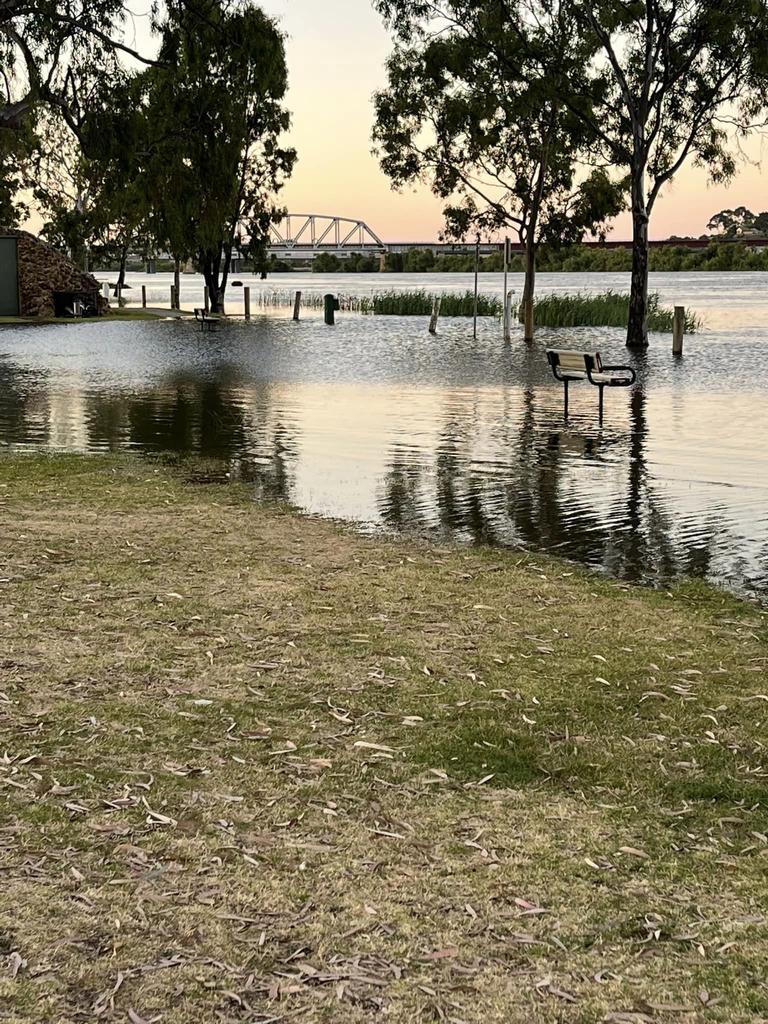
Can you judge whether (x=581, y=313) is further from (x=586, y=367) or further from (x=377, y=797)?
(x=377, y=797)

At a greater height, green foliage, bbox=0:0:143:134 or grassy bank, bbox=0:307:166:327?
green foliage, bbox=0:0:143:134

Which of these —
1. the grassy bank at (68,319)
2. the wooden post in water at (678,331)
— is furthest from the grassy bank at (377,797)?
the grassy bank at (68,319)

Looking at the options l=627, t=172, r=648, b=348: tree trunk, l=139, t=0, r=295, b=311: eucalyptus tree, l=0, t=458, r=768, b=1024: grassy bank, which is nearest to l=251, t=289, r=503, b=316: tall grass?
l=627, t=172, r=648, b=348: tree trunk

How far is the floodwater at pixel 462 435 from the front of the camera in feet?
35.7

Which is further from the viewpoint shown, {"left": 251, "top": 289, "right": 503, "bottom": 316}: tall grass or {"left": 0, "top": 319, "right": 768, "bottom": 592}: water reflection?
{"left": 251, "top": 289, "right": 503, "bottom": 316}: tall grass

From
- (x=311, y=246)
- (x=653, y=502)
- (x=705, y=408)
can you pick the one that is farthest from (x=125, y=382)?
(x=311, y=246)

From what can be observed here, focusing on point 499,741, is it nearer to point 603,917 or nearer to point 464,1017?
point 603,917

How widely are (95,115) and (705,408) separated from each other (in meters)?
11.4

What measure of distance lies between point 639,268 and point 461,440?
25.2m

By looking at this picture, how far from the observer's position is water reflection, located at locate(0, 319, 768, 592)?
10.8 m

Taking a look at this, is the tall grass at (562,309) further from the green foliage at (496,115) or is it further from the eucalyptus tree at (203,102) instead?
the eucalyptus tree at (203,102)

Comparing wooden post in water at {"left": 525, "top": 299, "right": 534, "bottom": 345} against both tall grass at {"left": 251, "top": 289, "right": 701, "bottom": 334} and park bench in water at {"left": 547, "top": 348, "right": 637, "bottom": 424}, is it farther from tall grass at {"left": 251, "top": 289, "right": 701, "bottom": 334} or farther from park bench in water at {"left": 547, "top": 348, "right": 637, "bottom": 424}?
park bench in water at {"left": 547, "top": 348, "right": 637, "bottom": 424}

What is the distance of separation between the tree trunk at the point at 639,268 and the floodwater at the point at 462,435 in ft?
9.21

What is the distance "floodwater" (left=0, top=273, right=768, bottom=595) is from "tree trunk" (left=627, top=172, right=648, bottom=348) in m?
2.81
